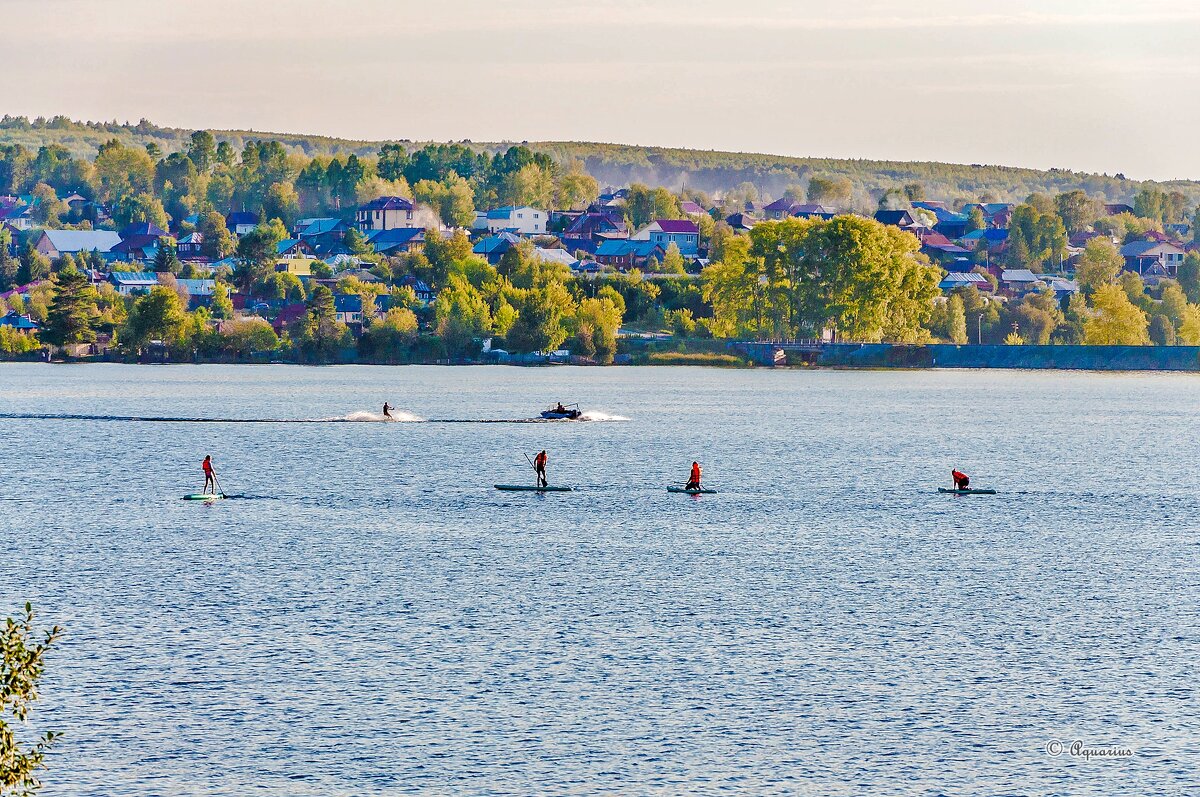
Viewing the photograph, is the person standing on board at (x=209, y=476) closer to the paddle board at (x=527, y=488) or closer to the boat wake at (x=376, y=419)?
the paddle board at (x=527, y=488)

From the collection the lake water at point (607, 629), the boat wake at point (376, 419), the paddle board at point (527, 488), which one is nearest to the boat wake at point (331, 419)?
the boat wake at point (376, 419)

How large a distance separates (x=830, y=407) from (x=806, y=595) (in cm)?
12962

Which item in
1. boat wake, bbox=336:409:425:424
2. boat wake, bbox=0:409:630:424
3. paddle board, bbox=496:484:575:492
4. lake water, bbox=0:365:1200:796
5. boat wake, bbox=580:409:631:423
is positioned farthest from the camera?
boat wake, bbox=580:409:631:423

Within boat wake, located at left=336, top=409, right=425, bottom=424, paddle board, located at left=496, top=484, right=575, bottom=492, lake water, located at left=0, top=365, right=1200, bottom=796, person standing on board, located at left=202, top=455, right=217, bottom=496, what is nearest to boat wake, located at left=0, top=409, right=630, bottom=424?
boat wake, located at left=336, top=409, right=425, bottom=424

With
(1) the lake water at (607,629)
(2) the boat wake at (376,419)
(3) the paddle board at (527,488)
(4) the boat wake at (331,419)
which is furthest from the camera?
(2) the boat wake at (376,419)

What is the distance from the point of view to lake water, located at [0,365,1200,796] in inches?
1684

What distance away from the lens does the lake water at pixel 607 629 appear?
42781mm

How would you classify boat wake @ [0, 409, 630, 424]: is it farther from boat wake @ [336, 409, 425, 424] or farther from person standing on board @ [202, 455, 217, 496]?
person standing on board @ [202, 455, 217, 496]

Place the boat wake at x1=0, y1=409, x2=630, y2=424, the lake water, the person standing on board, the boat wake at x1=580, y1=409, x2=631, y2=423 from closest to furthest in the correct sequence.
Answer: the lake water
the person standing on board
the boat wake at x1=0, y1=409, x2=630, y2=424
the boat wake at x1=580, y1=409, x2=631, y2=423

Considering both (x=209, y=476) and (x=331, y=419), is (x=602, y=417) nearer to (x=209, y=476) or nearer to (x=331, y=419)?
(x=331, y=419)

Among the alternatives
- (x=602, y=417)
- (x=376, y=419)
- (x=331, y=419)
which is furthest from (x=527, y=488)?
(x=602, y=417)

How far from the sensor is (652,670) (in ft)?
171

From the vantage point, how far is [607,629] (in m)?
58.3

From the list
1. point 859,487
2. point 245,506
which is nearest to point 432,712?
point 245,506
